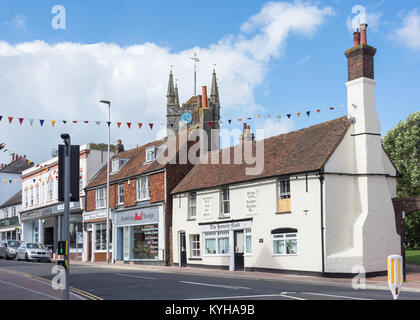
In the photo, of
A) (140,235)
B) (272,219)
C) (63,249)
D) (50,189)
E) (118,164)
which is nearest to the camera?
(63,249)

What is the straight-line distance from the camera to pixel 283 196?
26.9 metres

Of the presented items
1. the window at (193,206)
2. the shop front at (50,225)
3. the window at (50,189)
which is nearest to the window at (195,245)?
the window at (193,206)

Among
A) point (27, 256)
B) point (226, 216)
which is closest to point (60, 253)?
point (226, 216)

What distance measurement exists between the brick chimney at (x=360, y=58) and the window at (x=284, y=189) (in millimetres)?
5944

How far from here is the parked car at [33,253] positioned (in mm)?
39031

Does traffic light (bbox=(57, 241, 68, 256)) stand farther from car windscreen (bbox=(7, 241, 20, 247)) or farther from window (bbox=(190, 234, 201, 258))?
car windscreen (bbox=(7, 241, 20, 247))

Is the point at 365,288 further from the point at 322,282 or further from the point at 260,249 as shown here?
the point at 260,249

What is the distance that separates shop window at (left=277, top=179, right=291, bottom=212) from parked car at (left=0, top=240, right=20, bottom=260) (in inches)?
932

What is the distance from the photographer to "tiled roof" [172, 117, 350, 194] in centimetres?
2577

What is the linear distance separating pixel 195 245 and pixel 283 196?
8.49 metres

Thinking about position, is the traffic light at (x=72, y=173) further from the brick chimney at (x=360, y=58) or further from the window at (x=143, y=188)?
the window at (x=143, y=188)

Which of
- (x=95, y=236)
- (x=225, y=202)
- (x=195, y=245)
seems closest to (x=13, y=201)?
(x=95, y=236)

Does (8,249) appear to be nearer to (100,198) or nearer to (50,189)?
(100,198)

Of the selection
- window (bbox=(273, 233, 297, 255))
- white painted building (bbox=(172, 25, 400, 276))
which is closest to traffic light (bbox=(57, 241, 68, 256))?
white painted building (bbox=(172, 25, 400, 276))
